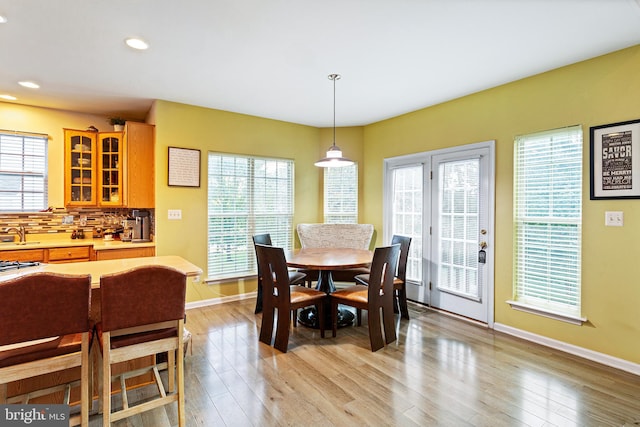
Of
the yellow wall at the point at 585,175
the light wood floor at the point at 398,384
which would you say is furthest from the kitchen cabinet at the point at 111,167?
the yellow wall at the point at 585,175

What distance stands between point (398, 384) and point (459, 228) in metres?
2.12

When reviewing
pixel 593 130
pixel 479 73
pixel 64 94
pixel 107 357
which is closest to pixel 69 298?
pixel 107 357

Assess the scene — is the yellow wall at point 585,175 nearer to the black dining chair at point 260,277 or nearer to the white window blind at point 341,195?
the white window blind at point 341,195

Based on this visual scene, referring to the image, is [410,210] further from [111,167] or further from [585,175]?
[111,167]

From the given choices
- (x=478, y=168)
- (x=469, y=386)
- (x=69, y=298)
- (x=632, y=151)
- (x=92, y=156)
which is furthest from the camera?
(x=92, y=156)

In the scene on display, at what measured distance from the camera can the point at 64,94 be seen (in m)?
3.73

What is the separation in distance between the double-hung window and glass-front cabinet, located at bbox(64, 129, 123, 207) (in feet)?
15.8

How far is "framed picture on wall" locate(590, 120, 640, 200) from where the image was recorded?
257cm

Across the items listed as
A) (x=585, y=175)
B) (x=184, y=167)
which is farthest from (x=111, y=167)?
(x=585, y=175)

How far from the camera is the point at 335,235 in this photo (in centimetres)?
490

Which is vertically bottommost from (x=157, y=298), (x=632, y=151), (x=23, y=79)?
(x=157, y=298)

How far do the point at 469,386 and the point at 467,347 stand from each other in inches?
28.7

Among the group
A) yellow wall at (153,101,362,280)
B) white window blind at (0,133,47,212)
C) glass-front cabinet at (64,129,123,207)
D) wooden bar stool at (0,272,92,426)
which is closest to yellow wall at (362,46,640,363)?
yellow wall at (153,101,362,280)

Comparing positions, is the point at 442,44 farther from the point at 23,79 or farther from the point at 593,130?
the point at 23,79
